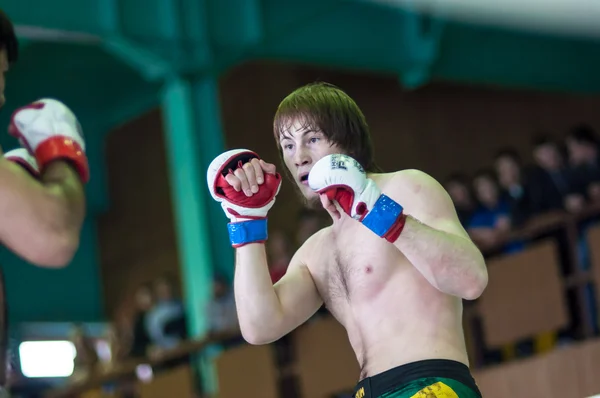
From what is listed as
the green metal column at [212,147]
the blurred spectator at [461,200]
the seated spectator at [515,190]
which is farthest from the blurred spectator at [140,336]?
the seated spectator at [515,190]

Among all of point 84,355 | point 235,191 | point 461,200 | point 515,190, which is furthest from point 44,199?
point 84,355

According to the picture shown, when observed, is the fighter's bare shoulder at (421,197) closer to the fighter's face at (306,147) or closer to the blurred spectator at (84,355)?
the fighter's face at (306,147)

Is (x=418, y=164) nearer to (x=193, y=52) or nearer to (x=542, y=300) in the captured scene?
(x=193, y=52)

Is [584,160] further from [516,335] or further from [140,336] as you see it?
[140,336]

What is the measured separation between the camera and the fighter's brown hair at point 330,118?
254cm

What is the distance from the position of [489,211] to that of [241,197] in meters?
4.79

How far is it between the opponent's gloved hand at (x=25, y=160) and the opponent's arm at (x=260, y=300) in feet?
1.94

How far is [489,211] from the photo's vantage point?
7.07m

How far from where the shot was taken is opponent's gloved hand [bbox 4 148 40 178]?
2143mm

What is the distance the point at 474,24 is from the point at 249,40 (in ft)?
9.53

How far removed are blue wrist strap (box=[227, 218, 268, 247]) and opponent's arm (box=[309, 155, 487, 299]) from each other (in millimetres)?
244

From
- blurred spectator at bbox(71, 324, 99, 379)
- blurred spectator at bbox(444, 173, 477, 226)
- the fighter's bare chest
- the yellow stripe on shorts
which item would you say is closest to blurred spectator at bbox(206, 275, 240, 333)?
blurred spectator at bbox(71, 324, 99, 379)

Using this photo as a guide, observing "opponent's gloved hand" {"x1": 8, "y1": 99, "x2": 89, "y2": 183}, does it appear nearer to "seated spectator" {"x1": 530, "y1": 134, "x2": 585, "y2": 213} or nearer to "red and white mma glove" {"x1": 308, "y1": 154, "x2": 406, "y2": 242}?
"red and white mma glove" {"x1": 308, "y1": 154, "x2": 406, "y2": 242}

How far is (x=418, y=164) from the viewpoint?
12109 mm
